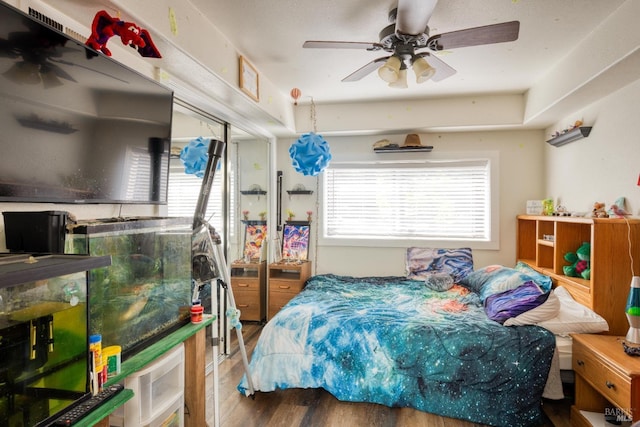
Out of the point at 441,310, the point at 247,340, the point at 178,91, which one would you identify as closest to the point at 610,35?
the point at 441,310

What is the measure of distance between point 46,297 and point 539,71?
3622 mm

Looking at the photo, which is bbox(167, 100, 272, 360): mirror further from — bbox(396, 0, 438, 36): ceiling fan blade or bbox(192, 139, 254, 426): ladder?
bbox(396, 0, 438, 36): ceiling fan blade

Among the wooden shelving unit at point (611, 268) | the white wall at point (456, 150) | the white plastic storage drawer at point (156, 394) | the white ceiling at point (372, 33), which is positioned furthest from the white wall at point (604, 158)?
the white plastic storage drawer at point (156, 394)

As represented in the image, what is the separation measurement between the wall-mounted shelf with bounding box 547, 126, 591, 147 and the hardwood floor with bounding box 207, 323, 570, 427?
208 centimetres

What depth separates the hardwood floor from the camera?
2.27 metres

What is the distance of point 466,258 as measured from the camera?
384 centimetres

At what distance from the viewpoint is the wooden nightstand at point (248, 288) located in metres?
3.99

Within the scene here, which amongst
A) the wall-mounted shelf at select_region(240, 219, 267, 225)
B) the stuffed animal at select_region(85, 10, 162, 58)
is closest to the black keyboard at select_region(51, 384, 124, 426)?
the stuffed animal at select_region(85, 10, 162, 58)

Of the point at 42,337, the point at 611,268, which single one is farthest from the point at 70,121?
the point at 611,268

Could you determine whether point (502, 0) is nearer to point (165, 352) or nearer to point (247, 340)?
point (165, 352)

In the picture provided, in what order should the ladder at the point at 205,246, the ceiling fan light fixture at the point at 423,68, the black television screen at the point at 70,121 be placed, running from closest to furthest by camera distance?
the black television screen at the point at 70,121 → the ladder at the point at 205,246 → the ceiling fan light fixture at the point at 423,68

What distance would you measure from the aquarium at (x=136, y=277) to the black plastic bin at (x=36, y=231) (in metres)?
0.04

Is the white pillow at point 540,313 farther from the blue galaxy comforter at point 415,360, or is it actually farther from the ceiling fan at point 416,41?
the ceiling fan at point 416,41

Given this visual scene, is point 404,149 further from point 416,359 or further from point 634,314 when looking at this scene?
point 634,314
